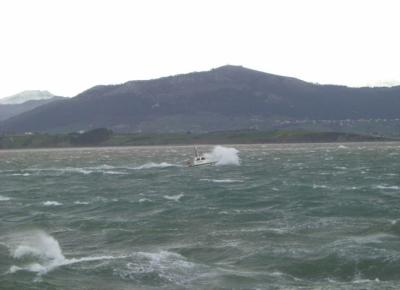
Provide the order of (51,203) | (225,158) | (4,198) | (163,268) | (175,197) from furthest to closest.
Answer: (225,158) < (4,198) < (175,197) < (51,203) < (163,268)

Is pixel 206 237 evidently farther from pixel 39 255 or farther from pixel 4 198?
pixel 4 198

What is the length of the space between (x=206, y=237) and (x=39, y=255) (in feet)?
37.8

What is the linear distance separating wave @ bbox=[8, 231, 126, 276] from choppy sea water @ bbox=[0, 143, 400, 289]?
0.23 feet

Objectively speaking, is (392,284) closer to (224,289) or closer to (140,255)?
(224,289)

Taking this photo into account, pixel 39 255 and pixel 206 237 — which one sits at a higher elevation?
pixel 39 255

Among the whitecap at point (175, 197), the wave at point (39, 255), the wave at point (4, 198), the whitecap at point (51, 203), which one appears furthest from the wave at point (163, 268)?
the wave at point (4, 198)

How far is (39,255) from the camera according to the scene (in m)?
40.9

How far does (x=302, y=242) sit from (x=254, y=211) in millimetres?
16168

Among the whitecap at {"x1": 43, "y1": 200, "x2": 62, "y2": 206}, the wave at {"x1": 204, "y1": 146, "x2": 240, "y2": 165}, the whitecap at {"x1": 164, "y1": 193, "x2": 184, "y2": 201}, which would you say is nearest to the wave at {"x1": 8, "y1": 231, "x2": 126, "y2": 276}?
the whitecap at {"x1": 43, "y1": 200, "x2": 62, "y2": 206}

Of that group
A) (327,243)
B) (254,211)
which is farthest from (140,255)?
(254,211)

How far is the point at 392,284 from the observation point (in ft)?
109

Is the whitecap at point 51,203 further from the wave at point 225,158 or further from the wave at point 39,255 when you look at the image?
the wave at point 225,158

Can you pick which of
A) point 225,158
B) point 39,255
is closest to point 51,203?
point 39,255

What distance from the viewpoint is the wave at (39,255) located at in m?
37.6
